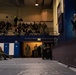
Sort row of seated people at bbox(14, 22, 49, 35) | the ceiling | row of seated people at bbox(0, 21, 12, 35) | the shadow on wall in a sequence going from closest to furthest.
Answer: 1. the shadow on wall
2. row of seated people at bbox(14, 22, 49, 35)
3. row of seated people at bbox(0, 21, 12, 35)
4. the ceiling

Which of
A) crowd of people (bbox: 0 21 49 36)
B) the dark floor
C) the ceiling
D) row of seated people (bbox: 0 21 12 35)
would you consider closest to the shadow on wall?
the dark floor

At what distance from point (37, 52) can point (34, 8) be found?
336 inches

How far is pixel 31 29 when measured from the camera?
3600 centimetres

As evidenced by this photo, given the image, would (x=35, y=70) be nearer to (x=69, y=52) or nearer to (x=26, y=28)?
(x=69, y=52)

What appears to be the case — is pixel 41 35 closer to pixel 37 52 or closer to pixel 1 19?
pixel 37 52

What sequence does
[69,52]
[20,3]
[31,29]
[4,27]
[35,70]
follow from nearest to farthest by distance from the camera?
1. [35,70]
2. [69,52]
3. [31,29]
4. [4,27]
5. [20,3]

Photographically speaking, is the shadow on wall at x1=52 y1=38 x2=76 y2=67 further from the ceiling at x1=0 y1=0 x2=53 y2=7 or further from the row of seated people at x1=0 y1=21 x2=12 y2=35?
the ceiling at x1=0 y1=0 x2=53 y2=7

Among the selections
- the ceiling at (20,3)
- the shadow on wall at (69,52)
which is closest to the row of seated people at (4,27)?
the ceiling at (20,3)

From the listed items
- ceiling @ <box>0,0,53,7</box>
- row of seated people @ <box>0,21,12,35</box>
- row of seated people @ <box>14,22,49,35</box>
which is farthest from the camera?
ceiling @ <box>0,0,53,7</box>

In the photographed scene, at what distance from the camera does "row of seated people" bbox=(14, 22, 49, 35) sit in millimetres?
34781

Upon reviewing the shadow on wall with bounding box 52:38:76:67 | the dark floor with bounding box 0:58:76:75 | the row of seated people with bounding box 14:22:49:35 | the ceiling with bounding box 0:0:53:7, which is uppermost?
the ceiling with bounding box 0:0:53:7

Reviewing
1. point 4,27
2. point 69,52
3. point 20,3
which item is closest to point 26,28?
point 4,27

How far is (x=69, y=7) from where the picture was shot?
20812mm

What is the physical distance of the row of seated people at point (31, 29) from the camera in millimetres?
34781
